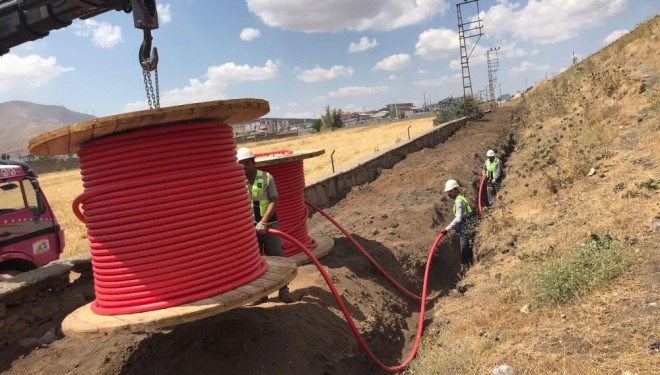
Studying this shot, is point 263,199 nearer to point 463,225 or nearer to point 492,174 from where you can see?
point 463,225

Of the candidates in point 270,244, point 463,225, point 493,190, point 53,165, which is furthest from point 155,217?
point 53,165

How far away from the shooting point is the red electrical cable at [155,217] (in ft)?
11.8

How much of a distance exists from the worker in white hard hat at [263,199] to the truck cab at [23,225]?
4.03 m

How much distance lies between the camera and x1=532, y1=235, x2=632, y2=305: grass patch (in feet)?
15.6

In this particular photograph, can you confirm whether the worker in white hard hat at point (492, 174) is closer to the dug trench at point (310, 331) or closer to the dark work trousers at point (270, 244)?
the dug trench at point (310, 331)

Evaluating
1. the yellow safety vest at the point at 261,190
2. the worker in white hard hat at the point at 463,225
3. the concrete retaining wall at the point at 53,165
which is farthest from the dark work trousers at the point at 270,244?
the concrete retaining wall at the point at 53,165

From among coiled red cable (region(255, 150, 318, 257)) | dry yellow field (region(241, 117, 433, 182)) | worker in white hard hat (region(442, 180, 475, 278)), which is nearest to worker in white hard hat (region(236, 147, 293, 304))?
coiled red cable (region(255, 150, 318, 257))

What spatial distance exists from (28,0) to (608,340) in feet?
26.5

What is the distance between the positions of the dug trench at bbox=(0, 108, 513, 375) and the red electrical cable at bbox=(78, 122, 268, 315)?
2.81 feet

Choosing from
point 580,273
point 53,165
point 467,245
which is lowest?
point 467,245

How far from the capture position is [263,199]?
5.79 metres

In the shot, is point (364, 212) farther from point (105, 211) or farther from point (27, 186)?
point (105, 211)

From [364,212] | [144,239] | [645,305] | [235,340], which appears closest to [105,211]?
[144,239]

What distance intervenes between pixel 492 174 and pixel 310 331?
27.2 ft
